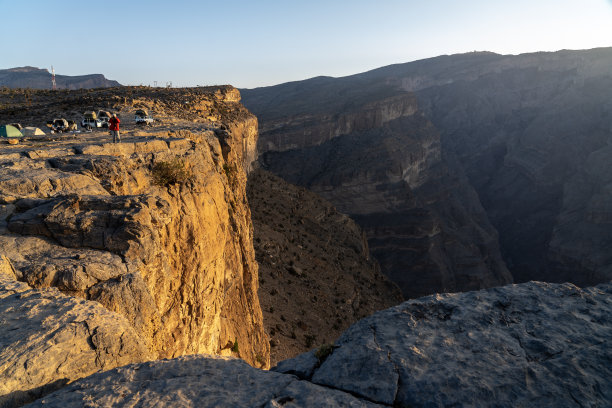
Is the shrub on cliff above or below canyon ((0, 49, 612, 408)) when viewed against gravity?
above

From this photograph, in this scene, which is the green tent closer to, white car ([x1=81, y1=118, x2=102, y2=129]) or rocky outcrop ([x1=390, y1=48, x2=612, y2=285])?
white car ([x1=81, y1=118, x2=102, y2=129])

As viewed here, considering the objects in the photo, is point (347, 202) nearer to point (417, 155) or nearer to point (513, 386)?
point (417, 155)

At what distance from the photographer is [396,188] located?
206ft

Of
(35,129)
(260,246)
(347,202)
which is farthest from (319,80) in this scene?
(35,129)

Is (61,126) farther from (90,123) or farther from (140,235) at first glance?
(140,235)

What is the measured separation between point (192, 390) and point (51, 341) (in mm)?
1495

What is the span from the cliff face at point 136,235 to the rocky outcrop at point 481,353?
9.29 ft

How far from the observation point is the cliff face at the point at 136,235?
4801mm

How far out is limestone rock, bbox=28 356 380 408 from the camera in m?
2.94

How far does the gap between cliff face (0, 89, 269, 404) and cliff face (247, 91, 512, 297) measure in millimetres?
44930

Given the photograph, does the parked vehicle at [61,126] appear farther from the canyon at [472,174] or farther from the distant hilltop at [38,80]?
the distant hilltop at [38,80]

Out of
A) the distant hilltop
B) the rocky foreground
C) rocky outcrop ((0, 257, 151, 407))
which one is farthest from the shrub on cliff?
the distant hilltop

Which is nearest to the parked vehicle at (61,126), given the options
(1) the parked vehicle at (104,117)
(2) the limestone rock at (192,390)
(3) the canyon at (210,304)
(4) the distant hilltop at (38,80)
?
(3) the canyon at (210,304)

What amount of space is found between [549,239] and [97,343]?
74.5 metres
